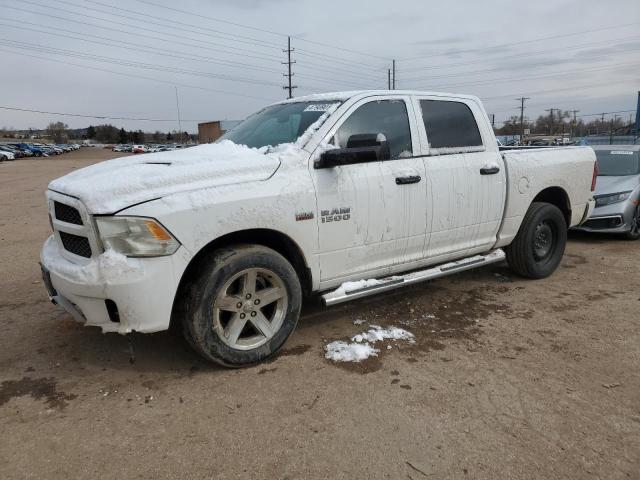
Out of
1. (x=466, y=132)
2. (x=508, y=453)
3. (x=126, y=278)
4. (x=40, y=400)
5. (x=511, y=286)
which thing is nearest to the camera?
(x=508, y=453)

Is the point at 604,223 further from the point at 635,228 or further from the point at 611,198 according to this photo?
the point at 635,228

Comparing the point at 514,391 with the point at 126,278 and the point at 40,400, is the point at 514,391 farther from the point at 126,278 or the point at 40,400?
A: the point at 40,400

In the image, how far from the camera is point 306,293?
12.5ft

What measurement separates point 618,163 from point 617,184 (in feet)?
2.59

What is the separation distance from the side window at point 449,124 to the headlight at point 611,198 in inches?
162

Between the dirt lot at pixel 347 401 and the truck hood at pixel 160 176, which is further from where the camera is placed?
the truck hood at pixel 160 176

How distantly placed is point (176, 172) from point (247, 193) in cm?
47

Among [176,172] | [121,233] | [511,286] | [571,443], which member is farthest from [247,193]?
[511,286]

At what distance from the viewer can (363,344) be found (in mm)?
3801

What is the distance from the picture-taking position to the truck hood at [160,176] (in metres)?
2.93

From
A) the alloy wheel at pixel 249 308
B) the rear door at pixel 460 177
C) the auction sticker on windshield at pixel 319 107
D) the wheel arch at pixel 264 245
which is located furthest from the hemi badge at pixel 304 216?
the rear door at pixel 460 177

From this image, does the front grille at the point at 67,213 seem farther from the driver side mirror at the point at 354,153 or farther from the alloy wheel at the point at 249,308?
the driver side mirror at the point at 354,153

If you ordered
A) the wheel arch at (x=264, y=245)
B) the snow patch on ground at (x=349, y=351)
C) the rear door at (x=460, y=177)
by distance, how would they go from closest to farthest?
the wheel arch at (x=264, y=245) → the snow patch on ground at (x=349, y=351) → the rear door at (x=460, y=177)

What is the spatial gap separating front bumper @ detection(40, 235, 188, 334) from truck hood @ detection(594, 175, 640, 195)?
7201mm
